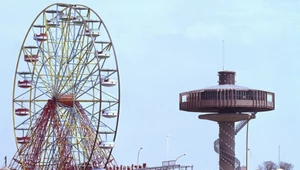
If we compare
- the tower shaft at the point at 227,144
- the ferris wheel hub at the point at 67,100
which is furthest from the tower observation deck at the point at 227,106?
the ferris wheel hub at the point at 67,100

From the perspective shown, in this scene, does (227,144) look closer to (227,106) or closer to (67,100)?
(227,106)

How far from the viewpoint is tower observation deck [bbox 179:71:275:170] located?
13425 cm

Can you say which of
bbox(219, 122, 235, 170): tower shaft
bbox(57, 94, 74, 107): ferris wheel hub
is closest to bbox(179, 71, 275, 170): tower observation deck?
bbox(219, 122, 235, 170): tower shaft

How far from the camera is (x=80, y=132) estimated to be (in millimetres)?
94562

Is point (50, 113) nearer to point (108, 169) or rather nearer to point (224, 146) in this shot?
point (108, 169)

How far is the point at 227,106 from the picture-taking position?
438 ft

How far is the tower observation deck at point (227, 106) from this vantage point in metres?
134

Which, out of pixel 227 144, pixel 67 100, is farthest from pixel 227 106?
pixel 67 100

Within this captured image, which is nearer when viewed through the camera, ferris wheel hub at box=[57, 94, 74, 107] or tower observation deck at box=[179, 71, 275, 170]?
ferris wheel hub at box=[57, 94, 74, 107]

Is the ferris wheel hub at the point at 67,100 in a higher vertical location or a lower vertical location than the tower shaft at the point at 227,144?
higher

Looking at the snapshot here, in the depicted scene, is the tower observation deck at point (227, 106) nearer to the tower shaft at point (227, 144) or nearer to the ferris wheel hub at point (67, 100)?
the tower shaft at point (227, 144)

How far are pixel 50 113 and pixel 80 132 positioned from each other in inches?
156

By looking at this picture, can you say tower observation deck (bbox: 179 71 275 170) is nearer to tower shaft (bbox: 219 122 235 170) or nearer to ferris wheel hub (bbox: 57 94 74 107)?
tower shaft (bbox: 219 122 235 170)

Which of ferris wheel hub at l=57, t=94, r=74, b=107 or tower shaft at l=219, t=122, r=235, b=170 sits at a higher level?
ferris wheel hub at l=57, t=94, r=74, b=107
